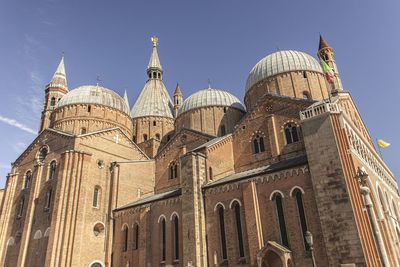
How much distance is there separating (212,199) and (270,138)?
6.48 m

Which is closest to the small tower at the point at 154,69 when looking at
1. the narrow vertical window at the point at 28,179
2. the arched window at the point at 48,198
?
the narrow vertical window at the point at 28,179

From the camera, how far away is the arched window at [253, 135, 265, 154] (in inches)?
973

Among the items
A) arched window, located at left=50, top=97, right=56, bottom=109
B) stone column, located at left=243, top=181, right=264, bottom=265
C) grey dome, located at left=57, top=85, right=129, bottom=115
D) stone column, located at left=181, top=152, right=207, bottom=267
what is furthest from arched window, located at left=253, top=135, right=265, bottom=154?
arched window, located at left=50, top=97, right=56, bottom=109

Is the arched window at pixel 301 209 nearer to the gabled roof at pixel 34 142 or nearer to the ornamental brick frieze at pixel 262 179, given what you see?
the ornamental brick frieze at pixel 262 179

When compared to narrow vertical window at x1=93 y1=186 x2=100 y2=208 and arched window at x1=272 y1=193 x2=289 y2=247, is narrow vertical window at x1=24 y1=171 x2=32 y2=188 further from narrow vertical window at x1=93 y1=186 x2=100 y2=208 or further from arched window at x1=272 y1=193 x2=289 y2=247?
arched window at x1=272 y1=193 x2=289 y2=247

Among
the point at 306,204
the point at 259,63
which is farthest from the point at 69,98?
the point at 306,204

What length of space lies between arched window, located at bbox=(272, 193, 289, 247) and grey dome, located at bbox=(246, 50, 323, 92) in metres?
15.0

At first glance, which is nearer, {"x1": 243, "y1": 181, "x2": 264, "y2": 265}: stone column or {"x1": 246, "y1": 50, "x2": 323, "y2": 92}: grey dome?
{"x1": 243, "y1": 181, "x2": 264, "y2": 265}: stone column

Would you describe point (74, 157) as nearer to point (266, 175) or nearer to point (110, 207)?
point (110, 207)

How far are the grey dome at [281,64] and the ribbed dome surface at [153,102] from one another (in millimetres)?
12991

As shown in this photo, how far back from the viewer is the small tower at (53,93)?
40156 millimetres

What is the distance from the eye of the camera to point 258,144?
2495 cm

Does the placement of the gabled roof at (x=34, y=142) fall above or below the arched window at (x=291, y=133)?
above

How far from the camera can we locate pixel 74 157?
26.4 m
